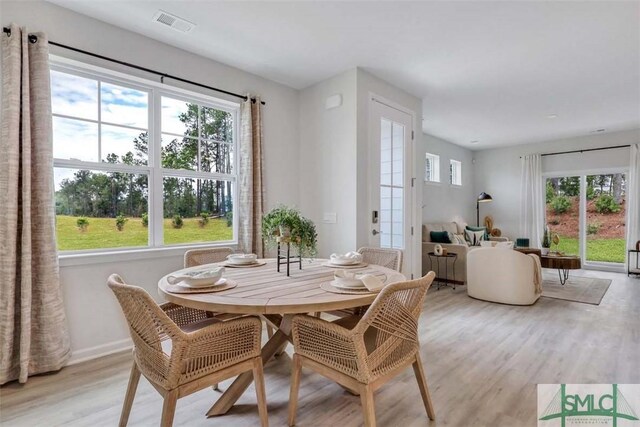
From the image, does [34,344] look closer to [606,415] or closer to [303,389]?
[303,389]

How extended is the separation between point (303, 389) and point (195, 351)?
96 cm

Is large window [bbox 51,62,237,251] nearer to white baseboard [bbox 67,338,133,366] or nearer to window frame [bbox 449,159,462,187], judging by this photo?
white baseboard [bbox 67,338,133,366]

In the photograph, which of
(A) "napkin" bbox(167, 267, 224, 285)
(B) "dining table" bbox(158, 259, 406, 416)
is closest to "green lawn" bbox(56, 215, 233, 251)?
(B) "dining table" bbox(158, 259, 406, 416)

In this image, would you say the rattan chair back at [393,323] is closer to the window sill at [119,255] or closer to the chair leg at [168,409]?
the chair leg at [168,409]

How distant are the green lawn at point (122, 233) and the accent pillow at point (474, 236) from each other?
16.3 feet

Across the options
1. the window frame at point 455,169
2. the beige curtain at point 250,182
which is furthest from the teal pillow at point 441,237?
the beige curtain at point 250,182

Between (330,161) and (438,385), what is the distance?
2.37 m

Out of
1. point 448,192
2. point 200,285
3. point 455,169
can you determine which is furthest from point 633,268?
point 200,285

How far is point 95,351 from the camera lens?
253 cm

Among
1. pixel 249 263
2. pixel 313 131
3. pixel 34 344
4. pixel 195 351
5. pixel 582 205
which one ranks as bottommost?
pixel 34 344

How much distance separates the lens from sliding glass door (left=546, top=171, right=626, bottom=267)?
618cm

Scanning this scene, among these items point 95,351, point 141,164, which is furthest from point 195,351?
point 141,164

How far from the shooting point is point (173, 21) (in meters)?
2.56

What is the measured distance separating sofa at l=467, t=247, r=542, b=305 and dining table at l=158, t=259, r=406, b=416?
2.49m
